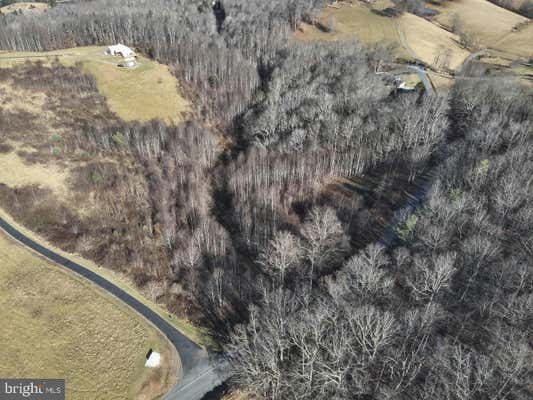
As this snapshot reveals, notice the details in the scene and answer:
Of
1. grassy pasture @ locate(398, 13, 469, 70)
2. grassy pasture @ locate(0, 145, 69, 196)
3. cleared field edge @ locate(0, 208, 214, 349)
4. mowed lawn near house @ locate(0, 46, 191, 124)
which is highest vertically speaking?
grassy pasture @ locate(398, 13, 469, 70)

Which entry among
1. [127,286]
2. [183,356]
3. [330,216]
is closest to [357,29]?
[330,216]

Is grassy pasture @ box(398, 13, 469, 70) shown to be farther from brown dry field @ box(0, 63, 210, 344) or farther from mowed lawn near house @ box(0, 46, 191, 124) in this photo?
brown dry field @ box(0, 63, 210, 344)

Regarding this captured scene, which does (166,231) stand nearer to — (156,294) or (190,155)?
(156,294)

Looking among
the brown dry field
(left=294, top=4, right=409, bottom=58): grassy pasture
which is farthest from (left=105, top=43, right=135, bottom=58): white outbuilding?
(left=294, top=4, right=409, bottom=58): grassy pasture

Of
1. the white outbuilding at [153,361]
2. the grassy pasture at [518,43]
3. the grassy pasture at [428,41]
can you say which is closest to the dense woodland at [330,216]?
the white outbuilding at [153,361]

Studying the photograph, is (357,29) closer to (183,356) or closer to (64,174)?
(64,174)

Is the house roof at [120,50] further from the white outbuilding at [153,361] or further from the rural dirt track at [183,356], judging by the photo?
the white outbuilding at [153,361]
